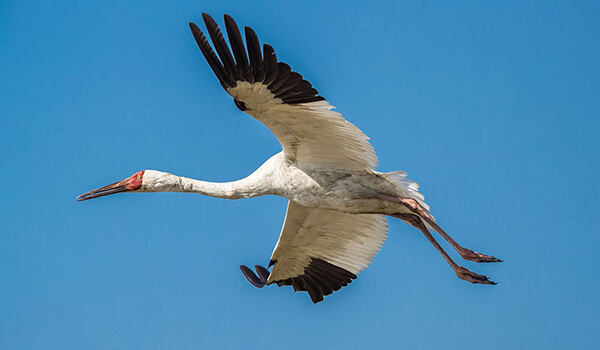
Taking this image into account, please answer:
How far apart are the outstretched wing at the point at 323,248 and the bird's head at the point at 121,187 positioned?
6.92ft

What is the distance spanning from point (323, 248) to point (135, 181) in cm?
297

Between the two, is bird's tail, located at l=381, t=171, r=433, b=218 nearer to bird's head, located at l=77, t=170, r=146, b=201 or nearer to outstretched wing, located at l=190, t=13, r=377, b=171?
outstretched wing, located at l=190, t=13, r=377, b=171

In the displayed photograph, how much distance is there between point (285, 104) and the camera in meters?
7.30

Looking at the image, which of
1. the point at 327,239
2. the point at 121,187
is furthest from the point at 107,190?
the point at 327,239

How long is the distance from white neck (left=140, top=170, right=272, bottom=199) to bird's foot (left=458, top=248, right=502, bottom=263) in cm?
259

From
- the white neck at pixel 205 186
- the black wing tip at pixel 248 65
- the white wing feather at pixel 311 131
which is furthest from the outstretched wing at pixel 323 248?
the black wing tip at pixel 248 65

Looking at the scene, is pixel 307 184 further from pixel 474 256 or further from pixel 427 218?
pixel 474 256

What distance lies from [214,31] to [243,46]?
1.05 feet

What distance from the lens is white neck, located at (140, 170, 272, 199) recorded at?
27.9 feet

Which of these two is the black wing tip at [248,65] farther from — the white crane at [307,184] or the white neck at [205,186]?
the white neck at [205,186]

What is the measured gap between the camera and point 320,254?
10.2m

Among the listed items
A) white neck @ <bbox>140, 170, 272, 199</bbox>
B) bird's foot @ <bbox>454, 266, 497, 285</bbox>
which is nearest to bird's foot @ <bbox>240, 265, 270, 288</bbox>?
white neck @ <bbox>140, 170, 272, 199</bbox>

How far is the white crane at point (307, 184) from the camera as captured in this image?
688cm

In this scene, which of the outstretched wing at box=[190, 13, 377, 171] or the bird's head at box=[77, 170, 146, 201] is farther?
the bird's head at box=[77, 170, 146, 201]
